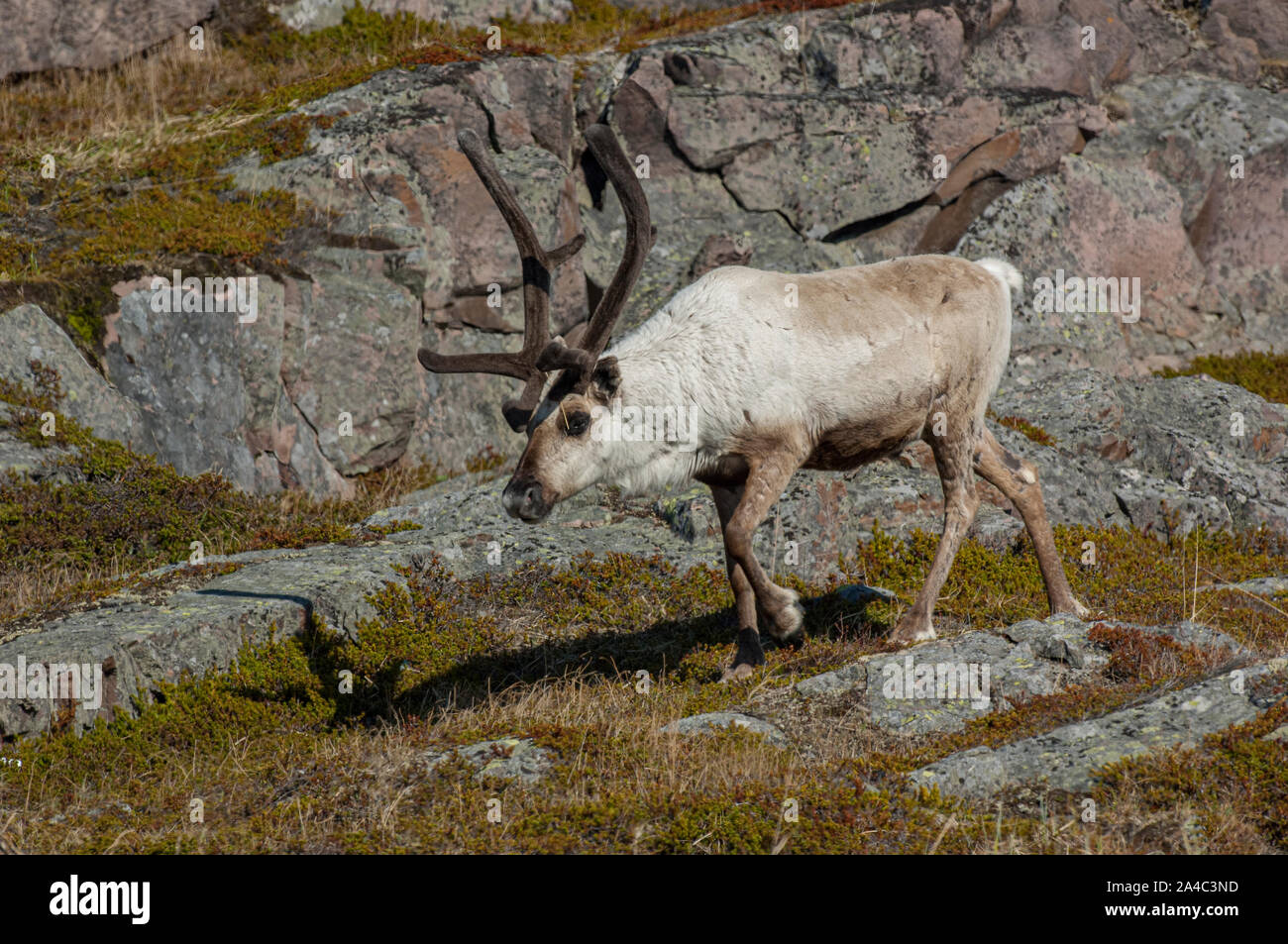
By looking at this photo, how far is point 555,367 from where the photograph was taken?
812cm

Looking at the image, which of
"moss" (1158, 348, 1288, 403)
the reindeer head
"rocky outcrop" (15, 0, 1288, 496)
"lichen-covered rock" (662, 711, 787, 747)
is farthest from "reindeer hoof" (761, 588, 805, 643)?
"moss" (1158, 348, 1288, 403)

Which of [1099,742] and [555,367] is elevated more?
[555,367]

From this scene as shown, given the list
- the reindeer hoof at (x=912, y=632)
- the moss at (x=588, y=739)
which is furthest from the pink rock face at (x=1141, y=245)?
the reindeer hoof at (x=912, y=632)

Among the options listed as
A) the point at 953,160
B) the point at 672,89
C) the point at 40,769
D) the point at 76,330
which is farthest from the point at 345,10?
the point at 40,769

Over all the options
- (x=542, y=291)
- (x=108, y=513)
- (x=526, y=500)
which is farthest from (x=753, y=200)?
(x=526, y=500)

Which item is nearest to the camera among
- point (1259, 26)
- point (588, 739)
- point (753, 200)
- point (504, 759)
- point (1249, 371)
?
point (504, 759)

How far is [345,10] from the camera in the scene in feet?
61.4

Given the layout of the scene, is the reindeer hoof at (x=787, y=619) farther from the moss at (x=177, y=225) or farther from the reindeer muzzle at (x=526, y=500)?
the moss at (x=177, y=225)

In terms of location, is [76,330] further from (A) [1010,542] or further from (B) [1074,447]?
(B) [1074,447]

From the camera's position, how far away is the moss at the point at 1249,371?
17.7 m

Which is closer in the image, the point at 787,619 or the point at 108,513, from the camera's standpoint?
the point at 787,619

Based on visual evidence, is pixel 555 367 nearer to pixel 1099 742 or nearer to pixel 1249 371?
pixel 1099 742

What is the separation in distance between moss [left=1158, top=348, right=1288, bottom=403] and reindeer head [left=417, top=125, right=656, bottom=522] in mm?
12005

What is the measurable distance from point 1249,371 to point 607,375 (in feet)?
44.1
